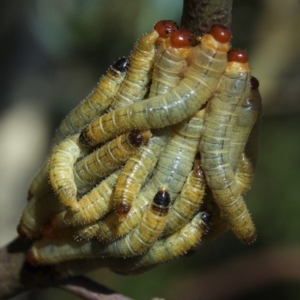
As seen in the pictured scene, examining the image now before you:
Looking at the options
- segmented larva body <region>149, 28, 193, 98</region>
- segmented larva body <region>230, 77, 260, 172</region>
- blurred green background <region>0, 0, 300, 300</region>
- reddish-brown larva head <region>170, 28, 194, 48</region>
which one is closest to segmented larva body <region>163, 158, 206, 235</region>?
segmented larva body <region>230, 77, 260, 172</region>

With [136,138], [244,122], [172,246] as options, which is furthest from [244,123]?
[172,246]

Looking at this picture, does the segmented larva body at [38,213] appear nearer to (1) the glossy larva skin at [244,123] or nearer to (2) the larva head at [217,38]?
(1) the glossy larva skin at [244,123]

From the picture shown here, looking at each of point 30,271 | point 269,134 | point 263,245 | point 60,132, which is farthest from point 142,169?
point 269,134

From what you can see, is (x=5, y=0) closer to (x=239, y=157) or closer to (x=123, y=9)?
(x=123, y=9)

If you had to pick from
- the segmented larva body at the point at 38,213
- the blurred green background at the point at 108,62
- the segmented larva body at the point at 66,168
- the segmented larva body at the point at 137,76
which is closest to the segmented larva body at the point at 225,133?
the segmented larva body at the point at 137,76

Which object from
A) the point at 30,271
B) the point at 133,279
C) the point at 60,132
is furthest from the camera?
the point at 133,279

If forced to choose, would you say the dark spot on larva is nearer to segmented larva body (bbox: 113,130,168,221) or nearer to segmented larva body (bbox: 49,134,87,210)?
segmented larva body (bbox: 113,130,168,221)
